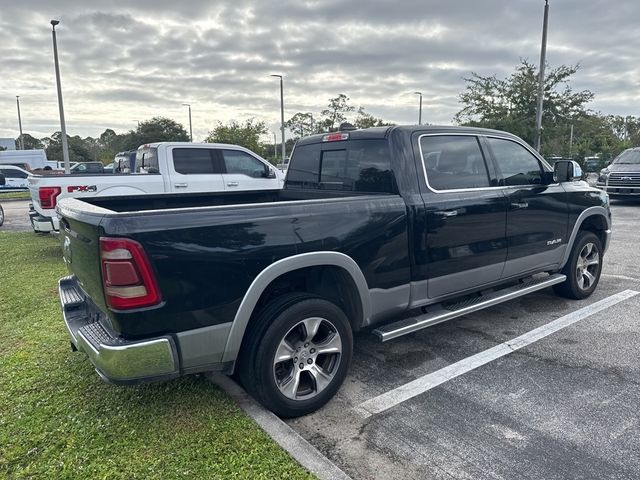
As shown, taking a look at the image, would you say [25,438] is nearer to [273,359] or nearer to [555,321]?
[273,359]

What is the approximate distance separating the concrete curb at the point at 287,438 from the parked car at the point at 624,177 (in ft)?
50.4

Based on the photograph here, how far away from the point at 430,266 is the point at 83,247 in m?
2.47

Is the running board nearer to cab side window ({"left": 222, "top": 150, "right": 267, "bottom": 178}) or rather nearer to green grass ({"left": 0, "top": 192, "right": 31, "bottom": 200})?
cab side window ({"left": 222, "top": 150, "right": 267, "bottom": 178})

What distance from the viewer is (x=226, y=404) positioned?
3139 mm

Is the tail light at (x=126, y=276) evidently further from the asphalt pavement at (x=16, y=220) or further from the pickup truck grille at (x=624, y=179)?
the pickup truck grille at (x=624, y=179)

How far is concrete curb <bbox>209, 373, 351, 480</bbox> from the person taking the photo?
8.11 ft

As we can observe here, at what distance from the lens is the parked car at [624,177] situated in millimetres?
14734

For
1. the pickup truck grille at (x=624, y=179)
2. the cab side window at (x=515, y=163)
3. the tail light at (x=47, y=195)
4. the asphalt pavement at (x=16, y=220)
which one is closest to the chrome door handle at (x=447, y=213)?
the cab side window at (x=515, y=163)

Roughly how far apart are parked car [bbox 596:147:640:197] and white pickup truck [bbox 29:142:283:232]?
1154 cm

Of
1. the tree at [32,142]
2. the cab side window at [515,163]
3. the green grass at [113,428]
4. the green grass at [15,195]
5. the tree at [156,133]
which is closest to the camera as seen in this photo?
the green grass at [113,428]

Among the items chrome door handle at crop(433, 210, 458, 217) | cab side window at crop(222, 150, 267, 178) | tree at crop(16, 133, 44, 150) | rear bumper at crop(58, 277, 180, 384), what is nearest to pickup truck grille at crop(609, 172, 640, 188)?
cab side window at crop(222, 150, 267, 178)

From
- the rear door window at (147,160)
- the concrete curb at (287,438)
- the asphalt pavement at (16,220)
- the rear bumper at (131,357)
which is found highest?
the rear door window at (147,160)

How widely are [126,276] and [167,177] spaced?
6.65 m

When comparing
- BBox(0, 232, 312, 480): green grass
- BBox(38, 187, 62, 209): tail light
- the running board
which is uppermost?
BBox(38, 187, 62, 209): tail light
